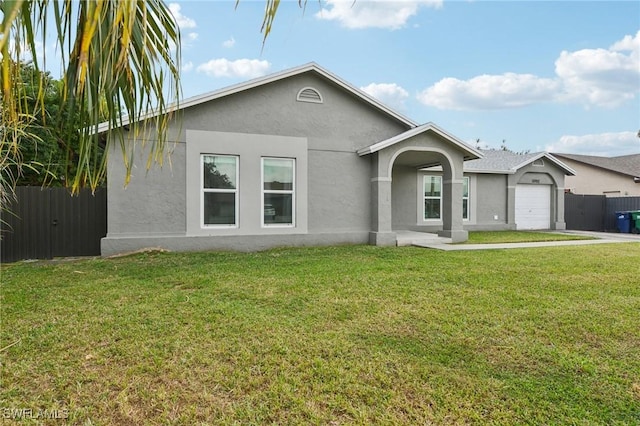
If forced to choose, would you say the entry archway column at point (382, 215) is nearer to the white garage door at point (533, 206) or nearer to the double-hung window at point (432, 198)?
the double-hung window at point (432, 198)

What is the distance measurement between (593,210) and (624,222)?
159cm

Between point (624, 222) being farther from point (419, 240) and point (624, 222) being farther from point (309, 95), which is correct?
point (309, 95)

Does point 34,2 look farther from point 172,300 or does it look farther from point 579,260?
point 579,260

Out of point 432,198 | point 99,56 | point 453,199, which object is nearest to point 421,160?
point 453,199

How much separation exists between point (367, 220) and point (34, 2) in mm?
10669

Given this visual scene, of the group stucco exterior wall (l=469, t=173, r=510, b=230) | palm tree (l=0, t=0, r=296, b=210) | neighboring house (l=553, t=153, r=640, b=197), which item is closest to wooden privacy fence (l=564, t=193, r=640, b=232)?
stucco exterior wall (l=469, t=173, r=510, b=230)

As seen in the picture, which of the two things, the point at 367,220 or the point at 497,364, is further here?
the point at 367,220

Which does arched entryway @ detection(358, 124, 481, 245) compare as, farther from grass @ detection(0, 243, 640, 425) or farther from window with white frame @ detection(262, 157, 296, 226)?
grass @ detection(0, 243, 640, 425)

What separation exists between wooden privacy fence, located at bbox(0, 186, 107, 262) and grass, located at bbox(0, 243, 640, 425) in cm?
299

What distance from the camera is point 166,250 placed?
9.80 metres

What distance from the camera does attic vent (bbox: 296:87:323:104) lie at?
11109mm

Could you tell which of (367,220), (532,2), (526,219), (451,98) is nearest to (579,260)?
(367,220)

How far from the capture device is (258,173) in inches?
418

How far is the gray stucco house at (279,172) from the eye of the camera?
9.86m
